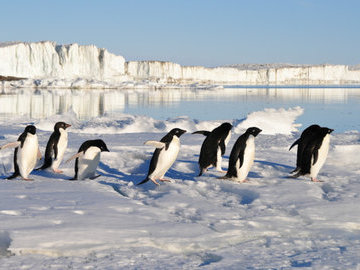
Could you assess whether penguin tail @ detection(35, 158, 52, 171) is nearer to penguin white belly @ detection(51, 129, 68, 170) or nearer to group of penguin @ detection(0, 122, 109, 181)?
penguin white belly @ detection(51, 129, 68, 170)

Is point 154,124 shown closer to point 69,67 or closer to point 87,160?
point 87,160

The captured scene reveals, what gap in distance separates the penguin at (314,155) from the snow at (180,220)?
0.77 ft

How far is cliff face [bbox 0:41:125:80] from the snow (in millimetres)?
67521

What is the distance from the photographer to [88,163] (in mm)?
5859

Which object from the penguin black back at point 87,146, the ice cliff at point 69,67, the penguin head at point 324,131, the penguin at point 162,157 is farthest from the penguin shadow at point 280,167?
the ice cliff at point 69,67

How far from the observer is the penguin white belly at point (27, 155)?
567 cm

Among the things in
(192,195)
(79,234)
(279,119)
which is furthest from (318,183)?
(279,119)

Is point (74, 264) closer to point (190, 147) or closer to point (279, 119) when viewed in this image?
point (190, 147)

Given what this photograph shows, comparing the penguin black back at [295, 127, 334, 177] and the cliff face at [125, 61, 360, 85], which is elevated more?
the cliff face at [125, 61, 360, 85]

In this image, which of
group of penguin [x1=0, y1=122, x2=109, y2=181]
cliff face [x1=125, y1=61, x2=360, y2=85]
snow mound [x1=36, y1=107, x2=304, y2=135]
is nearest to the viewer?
group of penguin [x1=0, y1=122, x2=109, y2=181]

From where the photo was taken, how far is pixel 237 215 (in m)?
4.17

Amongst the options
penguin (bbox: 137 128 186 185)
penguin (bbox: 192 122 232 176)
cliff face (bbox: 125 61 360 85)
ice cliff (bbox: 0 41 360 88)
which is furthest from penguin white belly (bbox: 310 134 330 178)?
A: cliff face (bbox: 125 61 360 85)

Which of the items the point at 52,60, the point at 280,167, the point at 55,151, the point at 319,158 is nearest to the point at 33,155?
the point at 55,151

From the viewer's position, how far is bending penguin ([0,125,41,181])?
5.67m
